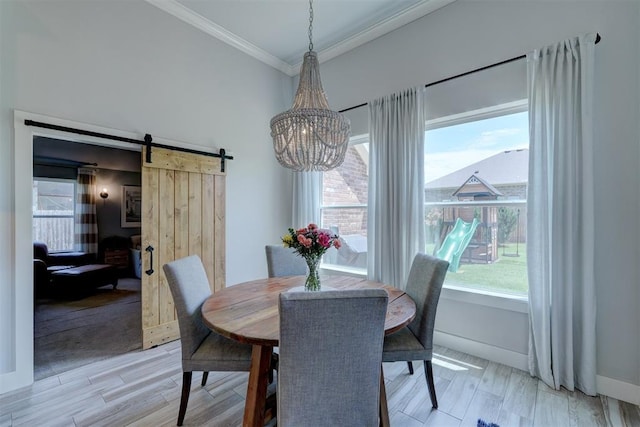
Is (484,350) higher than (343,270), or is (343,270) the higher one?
(343,270)

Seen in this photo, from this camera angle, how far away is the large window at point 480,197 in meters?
2.49

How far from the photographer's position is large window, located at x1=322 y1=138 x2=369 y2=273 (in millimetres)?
3604

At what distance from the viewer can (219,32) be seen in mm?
3336

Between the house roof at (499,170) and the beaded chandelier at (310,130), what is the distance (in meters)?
1.39

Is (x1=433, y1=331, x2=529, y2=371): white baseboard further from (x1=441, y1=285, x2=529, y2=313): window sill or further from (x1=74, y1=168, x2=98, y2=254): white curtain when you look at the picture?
(x1=74, y1=168, x2=98, y2=254): white curtain

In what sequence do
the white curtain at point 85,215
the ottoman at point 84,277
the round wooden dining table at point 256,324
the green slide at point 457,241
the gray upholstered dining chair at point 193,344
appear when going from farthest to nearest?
the white curtain at point 85,215 < the ottoman at point 84,277 < the green slide at point 457,241 < the gray upholstered dining chair at point 193,344 < the round wooden dining table at point 256,324

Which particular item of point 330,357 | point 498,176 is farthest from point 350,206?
point 330,357

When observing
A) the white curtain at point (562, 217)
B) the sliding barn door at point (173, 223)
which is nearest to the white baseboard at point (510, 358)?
the white curtain at point (562, 217)

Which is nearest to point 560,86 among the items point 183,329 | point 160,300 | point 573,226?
point 573,226

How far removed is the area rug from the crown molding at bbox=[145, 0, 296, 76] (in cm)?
350

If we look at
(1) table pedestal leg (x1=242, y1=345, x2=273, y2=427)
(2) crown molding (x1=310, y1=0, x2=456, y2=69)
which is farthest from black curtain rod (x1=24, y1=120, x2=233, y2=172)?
(1) table pedestal leg (x1=242, y1=345, x2=273, y2=427)

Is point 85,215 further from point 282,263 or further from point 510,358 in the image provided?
point 510,358

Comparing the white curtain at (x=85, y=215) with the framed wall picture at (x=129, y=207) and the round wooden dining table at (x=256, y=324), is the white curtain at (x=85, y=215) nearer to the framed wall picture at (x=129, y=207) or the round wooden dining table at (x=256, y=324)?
A: the framed wall picture at (x=129, y=207)

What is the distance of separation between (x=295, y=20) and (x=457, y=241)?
9.70 ft
